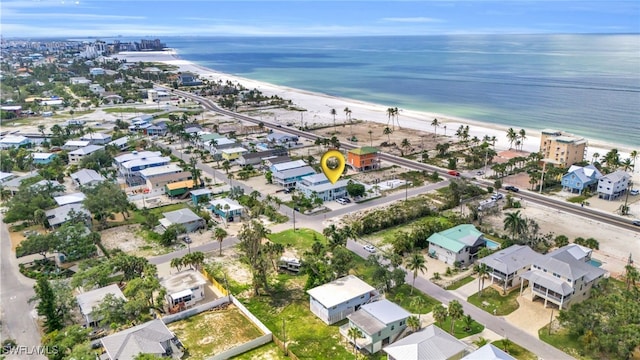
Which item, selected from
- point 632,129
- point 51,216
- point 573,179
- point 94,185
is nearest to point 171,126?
point 94,185

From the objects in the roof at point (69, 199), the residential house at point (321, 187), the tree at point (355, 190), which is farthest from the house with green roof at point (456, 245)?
the roof at point (69, 199)

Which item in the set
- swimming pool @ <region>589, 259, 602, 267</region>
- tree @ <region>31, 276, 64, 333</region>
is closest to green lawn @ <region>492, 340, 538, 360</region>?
swimming pool @ <region>589, 259, 602, 267</region>

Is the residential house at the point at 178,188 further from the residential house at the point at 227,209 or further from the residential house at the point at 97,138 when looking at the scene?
the residential house at the point at 97,138

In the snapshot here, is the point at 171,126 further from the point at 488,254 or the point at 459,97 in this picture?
the point at 459,97

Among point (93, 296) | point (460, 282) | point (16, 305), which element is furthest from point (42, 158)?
point (460, 282)

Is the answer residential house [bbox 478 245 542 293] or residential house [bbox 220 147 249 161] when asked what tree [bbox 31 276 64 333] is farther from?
residential house [bbox 220 147 249 161]

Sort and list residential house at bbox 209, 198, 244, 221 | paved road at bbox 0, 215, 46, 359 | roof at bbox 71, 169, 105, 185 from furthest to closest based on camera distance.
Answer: roof at bbox 71, 169, 105, 185 < residential house at bbox 209, 198, 244, 221 < paved road at bbox 0, 215, 46, 359
